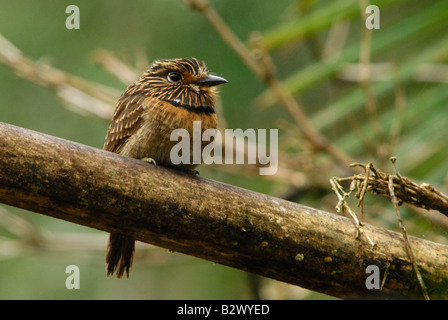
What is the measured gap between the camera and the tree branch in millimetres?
1851

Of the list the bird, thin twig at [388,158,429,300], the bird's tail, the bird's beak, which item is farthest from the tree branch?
the bird's beak

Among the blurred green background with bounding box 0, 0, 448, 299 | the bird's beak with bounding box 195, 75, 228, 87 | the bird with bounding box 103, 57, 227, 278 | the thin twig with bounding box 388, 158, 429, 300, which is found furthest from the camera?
the blurred green background with bounding box 0, 0, 448, 299

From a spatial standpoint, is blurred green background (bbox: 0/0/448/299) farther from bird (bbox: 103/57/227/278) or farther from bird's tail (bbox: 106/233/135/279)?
bird's tail (bbox: 106/233/135/279)

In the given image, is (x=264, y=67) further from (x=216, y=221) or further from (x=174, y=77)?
(x=216, y=221)

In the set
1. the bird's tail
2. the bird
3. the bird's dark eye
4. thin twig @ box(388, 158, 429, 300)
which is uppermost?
the bird's dark eye

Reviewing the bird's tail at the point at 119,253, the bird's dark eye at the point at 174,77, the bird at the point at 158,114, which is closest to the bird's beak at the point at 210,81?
the bird at the point at 158,114

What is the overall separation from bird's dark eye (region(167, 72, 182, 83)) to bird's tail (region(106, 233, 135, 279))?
835 mm

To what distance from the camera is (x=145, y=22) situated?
604cm

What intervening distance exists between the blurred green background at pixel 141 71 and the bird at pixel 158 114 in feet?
1.46

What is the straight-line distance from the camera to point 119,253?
2729 mm

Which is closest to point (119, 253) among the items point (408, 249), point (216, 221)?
point (216, 221)

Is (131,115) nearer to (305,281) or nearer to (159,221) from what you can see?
(159,221)

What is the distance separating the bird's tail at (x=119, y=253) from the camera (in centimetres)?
271

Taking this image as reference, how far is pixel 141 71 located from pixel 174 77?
1.07m
